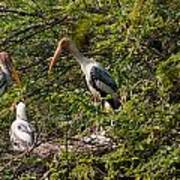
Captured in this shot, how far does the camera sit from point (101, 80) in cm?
781

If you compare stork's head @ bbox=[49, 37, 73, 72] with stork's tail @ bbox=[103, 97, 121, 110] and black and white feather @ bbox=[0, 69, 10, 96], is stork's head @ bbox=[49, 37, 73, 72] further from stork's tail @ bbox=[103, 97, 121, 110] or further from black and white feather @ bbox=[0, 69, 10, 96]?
black and white feather @ bbox=[0, 69, 10, 96]

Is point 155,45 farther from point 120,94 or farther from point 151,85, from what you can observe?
point 151,85

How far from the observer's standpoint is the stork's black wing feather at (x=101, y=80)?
24.1ft

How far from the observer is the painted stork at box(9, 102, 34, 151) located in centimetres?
716

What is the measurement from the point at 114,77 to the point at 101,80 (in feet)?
2.32

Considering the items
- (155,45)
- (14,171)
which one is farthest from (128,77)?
(14,171)

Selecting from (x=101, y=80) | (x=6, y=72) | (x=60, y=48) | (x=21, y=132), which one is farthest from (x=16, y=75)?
(x=6, y=72)

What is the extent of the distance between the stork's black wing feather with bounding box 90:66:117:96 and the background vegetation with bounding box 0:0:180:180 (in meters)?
0.08

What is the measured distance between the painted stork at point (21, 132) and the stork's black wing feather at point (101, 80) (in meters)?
0.68

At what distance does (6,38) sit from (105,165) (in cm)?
200

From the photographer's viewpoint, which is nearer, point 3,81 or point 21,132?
point 21,132

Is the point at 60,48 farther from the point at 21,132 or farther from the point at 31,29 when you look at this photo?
the point at 21,132

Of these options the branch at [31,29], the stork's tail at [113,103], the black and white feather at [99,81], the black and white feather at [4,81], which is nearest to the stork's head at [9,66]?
the black and white feather at [4,81]

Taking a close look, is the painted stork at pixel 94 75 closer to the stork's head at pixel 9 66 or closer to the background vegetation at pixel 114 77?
the background vegetation at pixel 114 77
